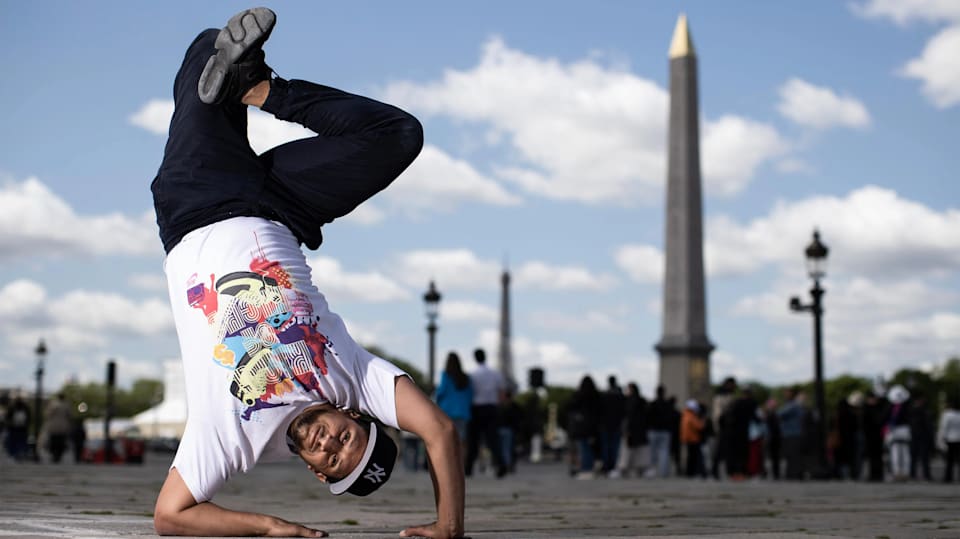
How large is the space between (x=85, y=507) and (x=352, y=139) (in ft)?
12.9

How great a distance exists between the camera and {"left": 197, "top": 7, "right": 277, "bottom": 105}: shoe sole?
176 inches

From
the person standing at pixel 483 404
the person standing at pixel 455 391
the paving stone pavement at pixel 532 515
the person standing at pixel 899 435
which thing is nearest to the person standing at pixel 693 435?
the person standing at pixel 899 435

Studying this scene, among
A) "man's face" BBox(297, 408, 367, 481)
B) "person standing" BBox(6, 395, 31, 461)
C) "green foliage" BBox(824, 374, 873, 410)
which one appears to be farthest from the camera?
"green foliage" BBox(824, 374, 873, 410)

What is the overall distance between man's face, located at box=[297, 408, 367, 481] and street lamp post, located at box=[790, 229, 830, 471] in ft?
57.2

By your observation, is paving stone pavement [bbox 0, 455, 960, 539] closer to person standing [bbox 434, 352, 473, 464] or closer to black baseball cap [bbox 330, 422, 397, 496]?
black baseball cap [bbox 330, 422, 397, 496]

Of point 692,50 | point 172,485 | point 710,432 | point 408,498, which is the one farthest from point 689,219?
point 172,485

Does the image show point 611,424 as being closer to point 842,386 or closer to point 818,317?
point 818,317

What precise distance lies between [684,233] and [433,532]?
3482cm

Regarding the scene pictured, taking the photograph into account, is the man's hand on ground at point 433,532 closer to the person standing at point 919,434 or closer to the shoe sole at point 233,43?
the shoe sole at point 233,43

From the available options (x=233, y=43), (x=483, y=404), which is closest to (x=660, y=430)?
(x=483, y=404)

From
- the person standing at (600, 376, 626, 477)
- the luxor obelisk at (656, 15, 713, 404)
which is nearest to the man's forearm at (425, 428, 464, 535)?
the person standing at (600, 376, 626, 477)

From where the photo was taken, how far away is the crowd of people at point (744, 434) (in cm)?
1903

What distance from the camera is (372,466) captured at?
436 cm

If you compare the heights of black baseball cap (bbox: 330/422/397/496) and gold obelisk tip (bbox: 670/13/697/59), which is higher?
gold obelisk tip (bbox: 670/13/697/59)
